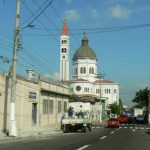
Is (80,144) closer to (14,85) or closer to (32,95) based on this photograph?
(14,85)

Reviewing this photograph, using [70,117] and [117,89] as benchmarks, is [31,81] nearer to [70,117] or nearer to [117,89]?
[70,117]

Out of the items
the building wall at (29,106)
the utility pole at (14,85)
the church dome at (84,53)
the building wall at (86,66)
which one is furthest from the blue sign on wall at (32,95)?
the church dome at (84,53)

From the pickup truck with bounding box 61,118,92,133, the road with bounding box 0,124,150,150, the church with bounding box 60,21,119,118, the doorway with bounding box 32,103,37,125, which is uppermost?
the church with bounding box 60,21,119,118

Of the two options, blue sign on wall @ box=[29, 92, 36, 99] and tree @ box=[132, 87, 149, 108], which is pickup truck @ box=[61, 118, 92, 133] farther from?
tree @ box=[132, 87, 149, 108]

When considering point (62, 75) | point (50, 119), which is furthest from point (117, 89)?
point (50, 119)

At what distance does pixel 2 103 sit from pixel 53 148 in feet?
54.3

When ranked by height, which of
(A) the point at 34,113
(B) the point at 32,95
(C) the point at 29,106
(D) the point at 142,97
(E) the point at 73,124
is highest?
(D) the point at 142,97

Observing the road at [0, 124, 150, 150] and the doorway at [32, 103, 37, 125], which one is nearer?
the road at [0, 124, 150, 150]

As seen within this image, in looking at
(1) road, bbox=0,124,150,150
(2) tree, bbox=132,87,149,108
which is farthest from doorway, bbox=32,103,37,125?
(2) tree, bbox=132,87,149,108

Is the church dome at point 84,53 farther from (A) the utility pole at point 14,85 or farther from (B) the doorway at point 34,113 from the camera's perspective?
(A) the utility pole at point 14,85

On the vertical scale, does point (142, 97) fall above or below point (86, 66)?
below

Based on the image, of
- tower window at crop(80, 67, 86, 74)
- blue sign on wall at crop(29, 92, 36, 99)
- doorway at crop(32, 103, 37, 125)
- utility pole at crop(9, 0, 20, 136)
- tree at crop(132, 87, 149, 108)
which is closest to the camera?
utility pole at crop(9, 0, 20, 136)

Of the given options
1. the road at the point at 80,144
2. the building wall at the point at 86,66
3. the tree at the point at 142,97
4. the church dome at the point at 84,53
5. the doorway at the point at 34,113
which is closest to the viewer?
the road at the point at 80,144

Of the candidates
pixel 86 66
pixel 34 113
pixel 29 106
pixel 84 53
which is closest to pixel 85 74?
pixel 86 66
